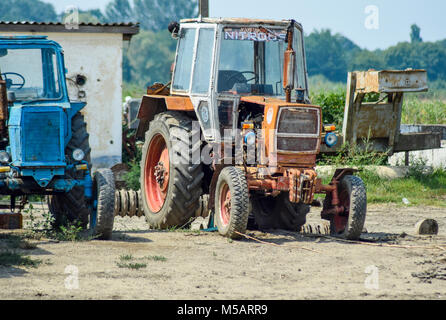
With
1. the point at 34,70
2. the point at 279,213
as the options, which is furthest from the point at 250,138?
the point at 34,70

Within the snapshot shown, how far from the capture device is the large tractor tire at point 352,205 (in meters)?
9.59

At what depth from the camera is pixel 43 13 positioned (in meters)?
100

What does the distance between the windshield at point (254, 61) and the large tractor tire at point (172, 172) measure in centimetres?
89

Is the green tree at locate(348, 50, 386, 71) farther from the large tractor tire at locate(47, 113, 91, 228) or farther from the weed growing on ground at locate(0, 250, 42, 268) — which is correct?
the weed growing on ground at locate(0, 250, 42, 268)

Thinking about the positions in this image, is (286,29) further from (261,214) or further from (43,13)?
(43,13)

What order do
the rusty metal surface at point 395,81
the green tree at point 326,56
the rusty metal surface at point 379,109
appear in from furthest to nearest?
the green tree at point 326,56
the rusty metal surface at point 379,109
the rusty metal surface at point 395,81

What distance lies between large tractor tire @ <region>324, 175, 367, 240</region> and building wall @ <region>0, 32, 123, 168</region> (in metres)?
9.82

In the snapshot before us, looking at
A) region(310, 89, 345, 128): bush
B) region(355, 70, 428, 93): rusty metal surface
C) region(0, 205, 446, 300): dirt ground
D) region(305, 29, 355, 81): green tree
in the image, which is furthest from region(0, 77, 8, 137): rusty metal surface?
region(305, 29, 355, 81): green tree

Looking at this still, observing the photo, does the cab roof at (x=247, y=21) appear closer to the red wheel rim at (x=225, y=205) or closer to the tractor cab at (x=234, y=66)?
the tractor cab at (x=234, y=66)

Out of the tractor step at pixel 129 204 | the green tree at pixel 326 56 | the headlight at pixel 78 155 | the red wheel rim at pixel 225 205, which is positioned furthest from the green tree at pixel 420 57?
the headlight at pixel 78 155

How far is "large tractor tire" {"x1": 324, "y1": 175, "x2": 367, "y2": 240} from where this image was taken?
31.4ft

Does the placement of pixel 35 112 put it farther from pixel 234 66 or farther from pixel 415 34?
pixel 415 34

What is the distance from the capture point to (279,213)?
1103cm

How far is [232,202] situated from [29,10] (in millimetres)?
94433
